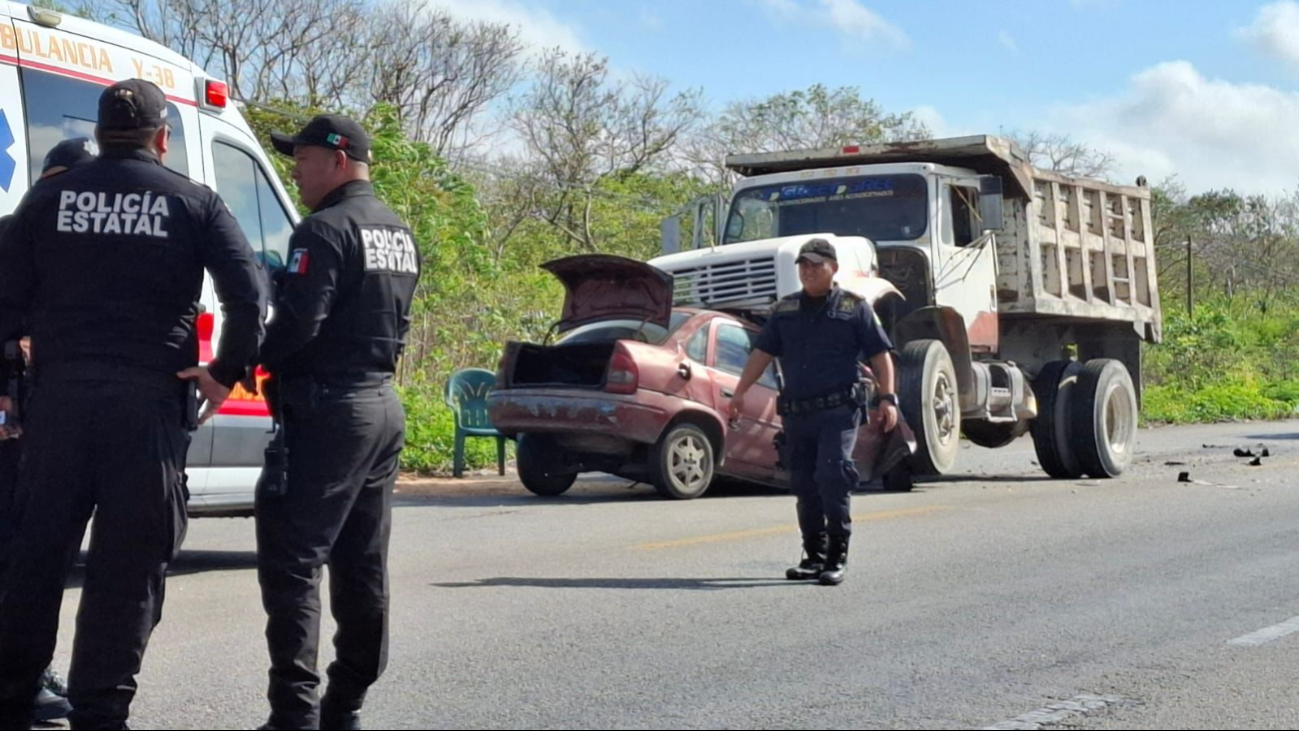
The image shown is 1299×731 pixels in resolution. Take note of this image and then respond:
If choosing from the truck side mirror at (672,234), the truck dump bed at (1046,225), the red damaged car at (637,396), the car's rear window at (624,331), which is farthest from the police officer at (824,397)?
the truck side mirror at (672,234)

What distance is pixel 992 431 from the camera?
1598 centimetres

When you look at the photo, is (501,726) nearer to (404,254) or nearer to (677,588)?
(404,254)

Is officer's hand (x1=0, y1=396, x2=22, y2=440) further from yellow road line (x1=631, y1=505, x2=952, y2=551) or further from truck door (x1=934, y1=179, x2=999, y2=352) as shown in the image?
truck door (x1=934, y1=179, x2=999, y2=352)

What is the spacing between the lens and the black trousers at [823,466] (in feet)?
26.2

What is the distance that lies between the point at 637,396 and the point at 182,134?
484 cm

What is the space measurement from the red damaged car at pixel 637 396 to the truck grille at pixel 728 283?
1.58ft

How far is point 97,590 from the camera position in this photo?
14.5 feet

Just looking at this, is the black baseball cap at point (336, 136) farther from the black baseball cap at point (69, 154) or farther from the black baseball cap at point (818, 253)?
the black baseball cap at point (818, 253)

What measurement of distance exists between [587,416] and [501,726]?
271 inches

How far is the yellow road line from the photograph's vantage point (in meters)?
9.36

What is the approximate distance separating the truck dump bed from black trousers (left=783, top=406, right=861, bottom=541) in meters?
6.94

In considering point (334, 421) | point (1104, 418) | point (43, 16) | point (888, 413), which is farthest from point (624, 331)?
point (334, 421)

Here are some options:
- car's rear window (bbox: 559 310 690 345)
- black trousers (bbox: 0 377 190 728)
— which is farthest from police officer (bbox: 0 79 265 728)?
car's rear window (bbox: 559 310 690 345)

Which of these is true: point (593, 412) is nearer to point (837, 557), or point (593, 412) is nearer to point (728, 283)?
point (728, 283)
